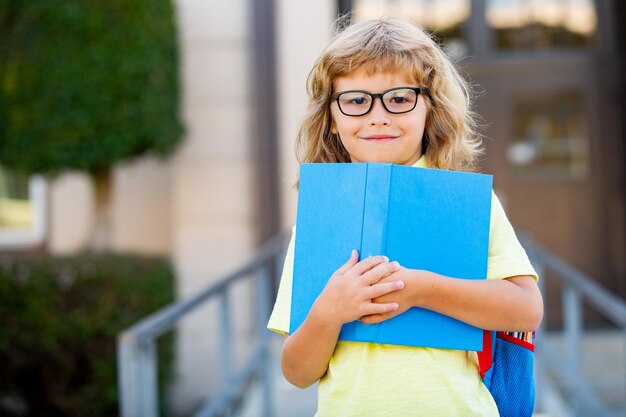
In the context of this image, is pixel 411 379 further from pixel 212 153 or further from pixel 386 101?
pixel 212 153

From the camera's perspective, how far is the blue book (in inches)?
56.3

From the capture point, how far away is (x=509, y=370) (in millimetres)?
1546

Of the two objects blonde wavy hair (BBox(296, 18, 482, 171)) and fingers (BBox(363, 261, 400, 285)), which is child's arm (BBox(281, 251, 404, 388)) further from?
blonde wavy hair (BBox(296, 18, 482, 171))

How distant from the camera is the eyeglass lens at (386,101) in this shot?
1541 millimetres

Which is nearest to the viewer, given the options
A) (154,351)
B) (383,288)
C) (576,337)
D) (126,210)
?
(383,288)

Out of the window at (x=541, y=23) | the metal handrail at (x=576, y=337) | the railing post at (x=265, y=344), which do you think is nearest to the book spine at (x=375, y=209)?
the metal handrail at (x=576, y=337)

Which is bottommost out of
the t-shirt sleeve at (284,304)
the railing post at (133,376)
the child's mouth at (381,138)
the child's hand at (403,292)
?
the railing post at (133,376)

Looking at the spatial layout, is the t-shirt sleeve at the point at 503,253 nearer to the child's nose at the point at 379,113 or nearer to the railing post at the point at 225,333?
the child's nose at the point at 379,113

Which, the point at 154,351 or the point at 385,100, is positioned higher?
the point at 385,100

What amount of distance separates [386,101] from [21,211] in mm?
4922

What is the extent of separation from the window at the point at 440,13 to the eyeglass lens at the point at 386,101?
444 centimetres

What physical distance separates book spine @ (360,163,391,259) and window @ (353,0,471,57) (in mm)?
4611

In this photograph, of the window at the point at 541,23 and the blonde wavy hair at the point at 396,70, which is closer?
the blonde wavy hair at the point at 396,70

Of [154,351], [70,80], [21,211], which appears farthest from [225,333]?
[21,211]
